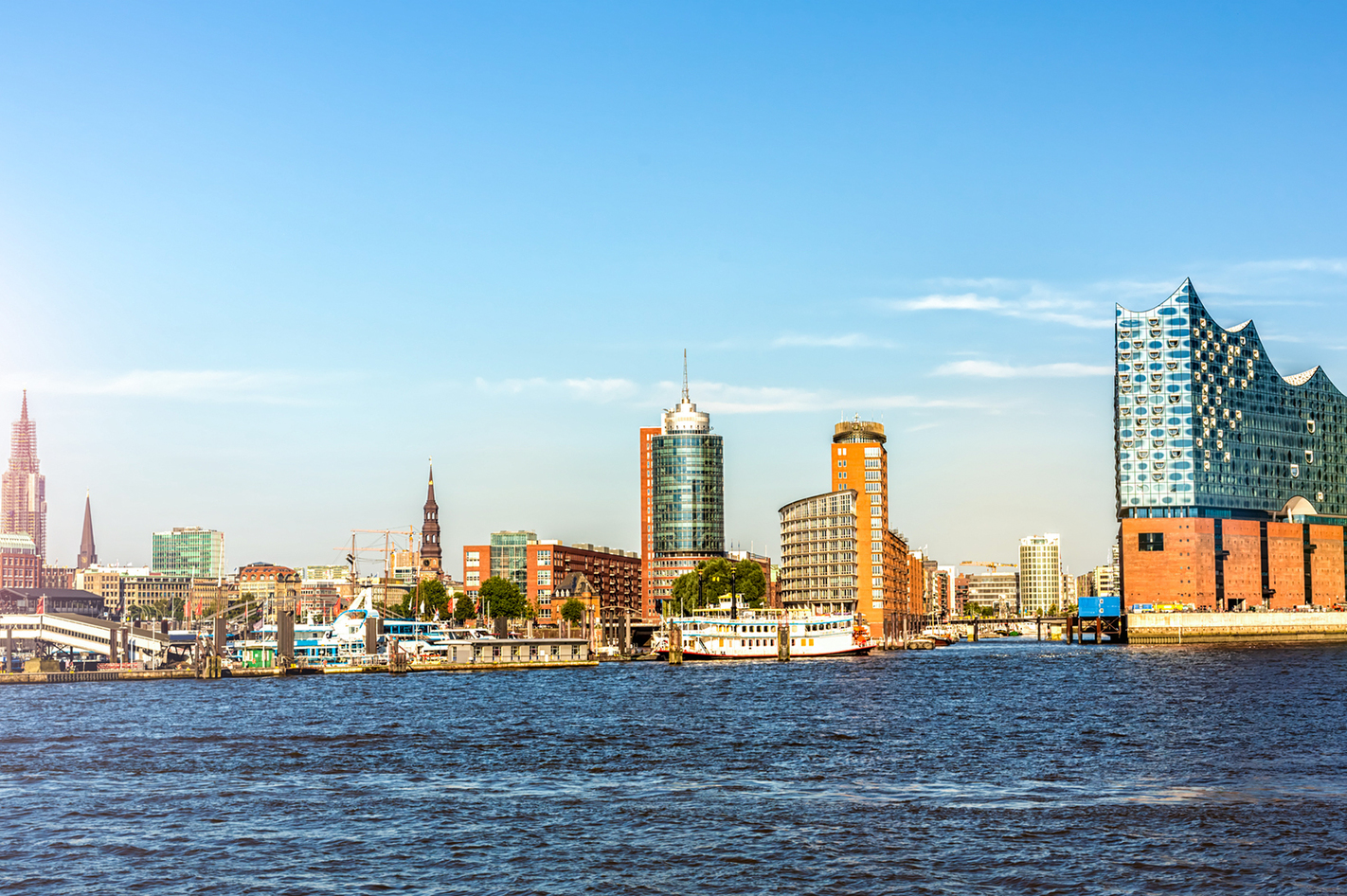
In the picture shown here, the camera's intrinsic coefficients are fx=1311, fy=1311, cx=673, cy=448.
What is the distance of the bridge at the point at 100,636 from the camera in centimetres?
17425

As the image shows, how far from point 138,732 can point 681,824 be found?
163 ft

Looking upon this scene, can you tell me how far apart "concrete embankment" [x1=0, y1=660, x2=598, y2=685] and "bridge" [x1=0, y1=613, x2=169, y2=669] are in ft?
46.1

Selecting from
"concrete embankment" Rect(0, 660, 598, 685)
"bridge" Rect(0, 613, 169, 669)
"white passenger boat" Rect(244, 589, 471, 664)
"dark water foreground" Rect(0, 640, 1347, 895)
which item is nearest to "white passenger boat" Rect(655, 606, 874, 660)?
"concrete embankment" Rect(0, 660, 598, 685)

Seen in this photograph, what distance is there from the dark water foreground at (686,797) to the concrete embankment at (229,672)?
1881 inches

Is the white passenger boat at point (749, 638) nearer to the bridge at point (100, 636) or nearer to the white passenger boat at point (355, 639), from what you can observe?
the white passenger boat at point (355, 639)

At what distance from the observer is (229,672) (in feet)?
502

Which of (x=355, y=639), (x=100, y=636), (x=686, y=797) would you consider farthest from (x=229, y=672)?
(x=686, y=797)

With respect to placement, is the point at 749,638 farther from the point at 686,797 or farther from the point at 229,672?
the point at 686,797

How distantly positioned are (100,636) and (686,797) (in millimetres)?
154563

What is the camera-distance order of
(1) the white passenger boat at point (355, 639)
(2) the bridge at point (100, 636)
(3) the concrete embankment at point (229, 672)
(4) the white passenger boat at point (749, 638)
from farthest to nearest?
(4) the white passenger boat at point (749, 638)
(2) the bridge at point (100, 636)
(1) the white passenger boat at point (355, 639)
(3) the concrete embankment at point (229, 672)

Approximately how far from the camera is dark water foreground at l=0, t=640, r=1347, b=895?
39062 mm

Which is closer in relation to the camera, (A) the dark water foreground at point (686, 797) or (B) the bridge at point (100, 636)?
(A) the dark water foreground at point (686, 797)

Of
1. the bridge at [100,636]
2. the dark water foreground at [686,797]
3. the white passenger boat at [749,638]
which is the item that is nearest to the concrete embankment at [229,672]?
the bridge at [100,636]

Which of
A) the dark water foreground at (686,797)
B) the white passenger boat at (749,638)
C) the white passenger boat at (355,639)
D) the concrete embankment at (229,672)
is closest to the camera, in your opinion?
the dark water foreground at (686,797)
